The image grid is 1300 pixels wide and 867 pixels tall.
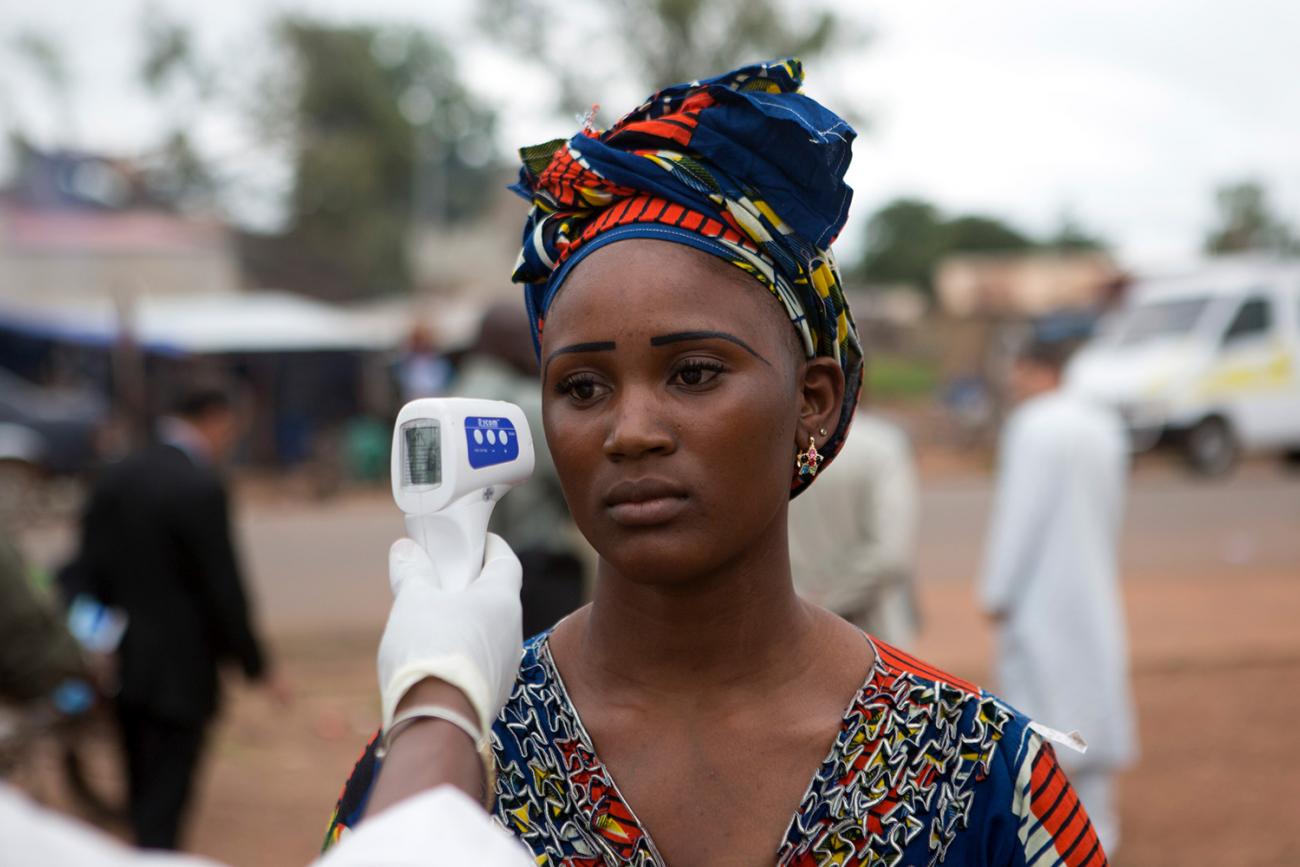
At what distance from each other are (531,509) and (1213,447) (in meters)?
13.3

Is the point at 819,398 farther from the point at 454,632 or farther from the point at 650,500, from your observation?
the point at 454,632

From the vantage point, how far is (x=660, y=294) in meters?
1.50

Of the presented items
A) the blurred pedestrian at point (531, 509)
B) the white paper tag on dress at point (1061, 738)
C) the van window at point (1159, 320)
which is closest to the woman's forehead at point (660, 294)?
the white paper tag on dress at point (1061, 738)

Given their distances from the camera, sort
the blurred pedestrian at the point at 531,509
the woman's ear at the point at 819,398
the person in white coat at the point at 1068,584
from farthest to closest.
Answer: the person in white coat at the point at 1068,584 < the blurred pedestrian at the point at 531,509 < the woman's ear at the point at 819,398

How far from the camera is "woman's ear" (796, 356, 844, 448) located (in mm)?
1655

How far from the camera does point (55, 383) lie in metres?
19.9

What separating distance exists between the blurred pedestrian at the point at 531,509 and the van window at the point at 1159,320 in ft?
42.3

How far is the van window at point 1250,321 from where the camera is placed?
15.0m

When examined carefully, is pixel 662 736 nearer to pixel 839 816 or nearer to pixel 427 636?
pixel 839 816

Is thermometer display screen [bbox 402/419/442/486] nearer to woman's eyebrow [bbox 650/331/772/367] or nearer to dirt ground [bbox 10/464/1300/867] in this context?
woman's eyebrow [bbox 650/331/772/367]

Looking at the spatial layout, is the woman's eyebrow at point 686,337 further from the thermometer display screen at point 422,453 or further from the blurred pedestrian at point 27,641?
the blurred pedestrian at point 27,641

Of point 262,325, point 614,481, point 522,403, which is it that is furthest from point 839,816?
point 262,325

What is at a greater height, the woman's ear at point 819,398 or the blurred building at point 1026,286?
the woman's ear at point 819,398

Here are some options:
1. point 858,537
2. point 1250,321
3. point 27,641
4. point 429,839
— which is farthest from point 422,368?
point 429,839
